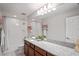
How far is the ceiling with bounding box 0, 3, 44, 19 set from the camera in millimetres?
1849

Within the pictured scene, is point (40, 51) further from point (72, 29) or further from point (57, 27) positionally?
point (72, 29)

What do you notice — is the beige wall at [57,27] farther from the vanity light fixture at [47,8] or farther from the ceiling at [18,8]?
the ceiling at [18,8]

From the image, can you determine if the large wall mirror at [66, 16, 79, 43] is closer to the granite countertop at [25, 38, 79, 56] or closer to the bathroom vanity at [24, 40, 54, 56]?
the granite countertop at [25, 38, 79, 56]

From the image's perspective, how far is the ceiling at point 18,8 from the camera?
72.8 inches

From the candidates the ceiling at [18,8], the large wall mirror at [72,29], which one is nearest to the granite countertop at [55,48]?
the large wall mirror at [72,29]

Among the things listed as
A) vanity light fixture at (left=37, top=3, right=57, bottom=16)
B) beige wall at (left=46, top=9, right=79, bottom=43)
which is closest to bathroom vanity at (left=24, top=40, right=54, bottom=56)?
beige wall at (left=46, top=9, right=79, bottom=43)

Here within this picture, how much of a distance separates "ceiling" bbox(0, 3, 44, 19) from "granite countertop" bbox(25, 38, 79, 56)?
1.58 ft

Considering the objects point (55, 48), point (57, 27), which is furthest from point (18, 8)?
point (55, 48)

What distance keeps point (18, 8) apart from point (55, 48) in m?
0.90

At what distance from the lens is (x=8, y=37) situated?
1.91 m

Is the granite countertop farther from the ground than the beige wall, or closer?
closer

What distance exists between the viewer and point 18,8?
1.88 metres

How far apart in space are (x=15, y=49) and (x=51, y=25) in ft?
2.43

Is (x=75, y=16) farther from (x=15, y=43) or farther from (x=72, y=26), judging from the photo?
(x=15, y=43)
